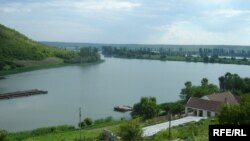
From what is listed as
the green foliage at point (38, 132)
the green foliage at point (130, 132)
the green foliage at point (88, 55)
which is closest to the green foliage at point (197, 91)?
the green foliage at point (38, 132)

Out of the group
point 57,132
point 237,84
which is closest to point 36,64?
point 237,84

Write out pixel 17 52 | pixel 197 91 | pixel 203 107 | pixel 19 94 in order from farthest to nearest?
pixel 17 52 < pixel 19 94 < pixel 197 91 < pixel 203 107

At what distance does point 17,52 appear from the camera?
47625 mm

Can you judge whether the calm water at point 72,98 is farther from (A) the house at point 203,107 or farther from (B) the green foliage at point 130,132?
(B) the green foliage at point 130,132

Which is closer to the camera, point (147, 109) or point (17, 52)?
point (147, 109)

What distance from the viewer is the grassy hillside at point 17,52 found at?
42.6m

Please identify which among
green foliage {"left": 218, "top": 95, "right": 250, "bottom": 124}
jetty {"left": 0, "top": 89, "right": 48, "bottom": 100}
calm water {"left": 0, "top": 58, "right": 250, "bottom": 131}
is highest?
green foliage {"left": 218, "top": 95, "right": 250, "bottom": 124}

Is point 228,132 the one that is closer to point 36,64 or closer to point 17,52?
point 36,64

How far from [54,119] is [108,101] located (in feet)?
15.2

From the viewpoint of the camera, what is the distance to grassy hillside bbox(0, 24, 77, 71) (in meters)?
42.6

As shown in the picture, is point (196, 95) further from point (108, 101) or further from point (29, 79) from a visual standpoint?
point (29, 79)

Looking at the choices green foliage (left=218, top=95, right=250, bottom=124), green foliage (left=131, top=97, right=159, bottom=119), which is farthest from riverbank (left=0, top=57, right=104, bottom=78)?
green foliage (left=218, top=95, right=250, bottom=124)

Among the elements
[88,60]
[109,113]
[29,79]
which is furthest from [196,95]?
[88,60]

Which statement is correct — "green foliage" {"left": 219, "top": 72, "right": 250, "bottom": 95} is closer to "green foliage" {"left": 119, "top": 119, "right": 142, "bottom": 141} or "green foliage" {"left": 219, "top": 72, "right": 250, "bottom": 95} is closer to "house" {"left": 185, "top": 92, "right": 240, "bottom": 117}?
"house" {"left": 185, "top": 92, "right": 240, "bottom": 117}
